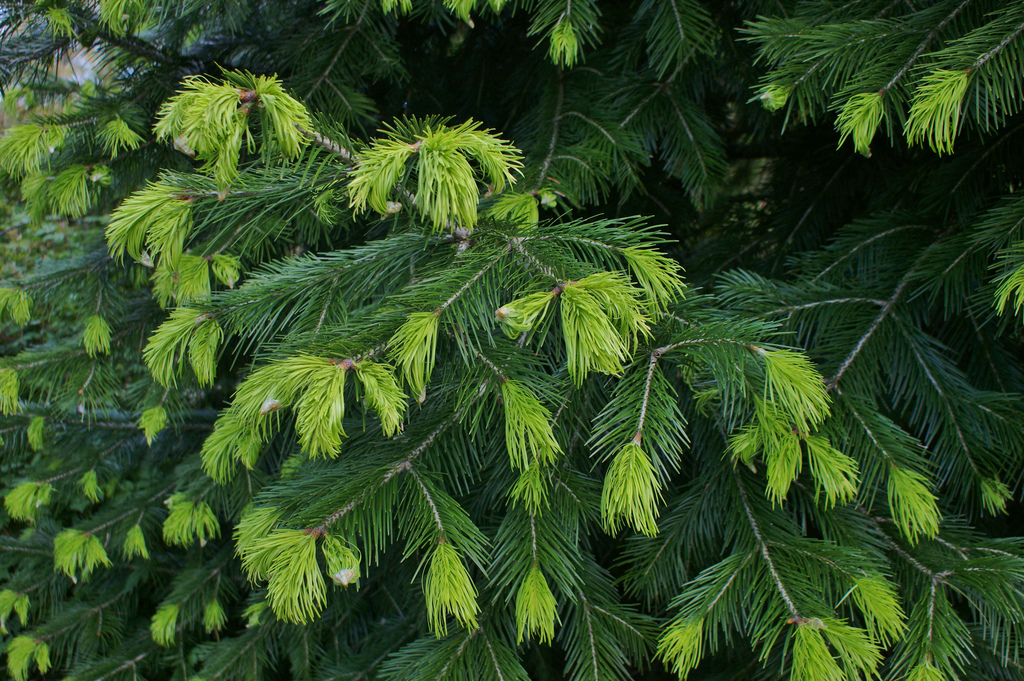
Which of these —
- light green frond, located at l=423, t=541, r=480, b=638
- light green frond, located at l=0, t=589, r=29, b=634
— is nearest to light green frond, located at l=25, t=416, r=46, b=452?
light green frond, located at l=0, t=589, r=29, b=634

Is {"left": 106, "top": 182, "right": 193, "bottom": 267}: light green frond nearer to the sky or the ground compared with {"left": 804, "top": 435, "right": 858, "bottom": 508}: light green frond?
nearer to the sky

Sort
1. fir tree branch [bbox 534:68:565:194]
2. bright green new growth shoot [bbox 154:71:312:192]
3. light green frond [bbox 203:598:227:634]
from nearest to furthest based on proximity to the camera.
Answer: bright green new growth shoot [bbox 154:71:312:192] < fir tree branch [bbox 534:68:565:194] < light green frond [bbox 203:598:227:634]

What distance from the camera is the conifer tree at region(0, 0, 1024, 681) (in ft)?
2.99

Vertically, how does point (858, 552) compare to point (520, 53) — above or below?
below

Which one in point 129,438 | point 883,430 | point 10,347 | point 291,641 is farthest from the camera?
point 10,347

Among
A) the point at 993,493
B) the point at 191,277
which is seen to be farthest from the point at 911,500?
the point at 191,277

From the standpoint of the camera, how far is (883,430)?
1.17m

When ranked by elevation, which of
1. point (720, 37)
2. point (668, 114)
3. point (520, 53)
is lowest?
point (668, 114)

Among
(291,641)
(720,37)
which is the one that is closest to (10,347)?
(291,641)

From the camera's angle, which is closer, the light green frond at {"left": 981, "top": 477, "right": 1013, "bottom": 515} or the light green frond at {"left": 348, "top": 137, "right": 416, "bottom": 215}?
the light green frond at {"left": 348, "top": 137, "right": 416, "bottom": 215}

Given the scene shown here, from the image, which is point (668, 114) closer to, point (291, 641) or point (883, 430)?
point (883, 430)

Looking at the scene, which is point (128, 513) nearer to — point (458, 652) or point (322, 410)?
point (458, 652)

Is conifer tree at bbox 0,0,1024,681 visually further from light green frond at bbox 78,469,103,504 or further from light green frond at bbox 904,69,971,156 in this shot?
light green frond at bbox 78,469,103,504

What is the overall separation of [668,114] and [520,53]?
714mm
